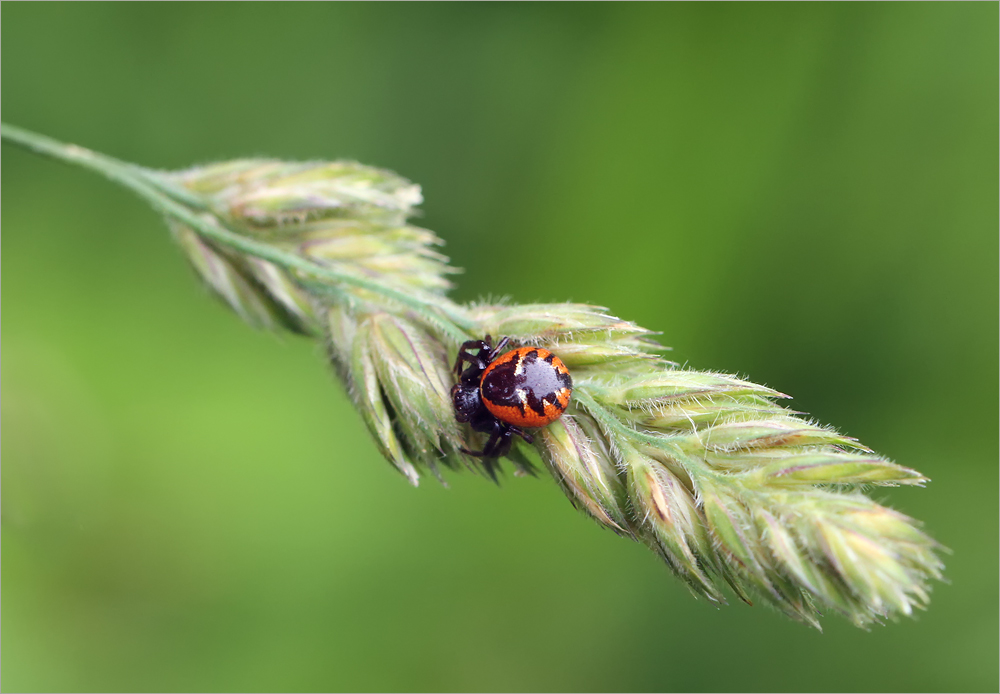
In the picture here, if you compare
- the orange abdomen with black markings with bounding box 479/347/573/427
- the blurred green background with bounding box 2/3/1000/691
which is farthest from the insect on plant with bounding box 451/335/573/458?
the blurred green background with bounding box 2/3/1000/691

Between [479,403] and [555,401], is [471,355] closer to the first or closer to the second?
[479,403]

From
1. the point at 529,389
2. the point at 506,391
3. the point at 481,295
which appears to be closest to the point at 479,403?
the point at 506,391

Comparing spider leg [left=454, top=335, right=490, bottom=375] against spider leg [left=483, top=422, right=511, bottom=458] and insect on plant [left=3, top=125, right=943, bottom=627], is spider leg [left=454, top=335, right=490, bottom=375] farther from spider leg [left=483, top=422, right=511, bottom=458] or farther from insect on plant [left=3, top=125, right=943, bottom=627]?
spider leg [left=483, top=422, right=511, bottom=458]

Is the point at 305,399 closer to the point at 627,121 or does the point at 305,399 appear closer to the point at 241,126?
the point at 241,126

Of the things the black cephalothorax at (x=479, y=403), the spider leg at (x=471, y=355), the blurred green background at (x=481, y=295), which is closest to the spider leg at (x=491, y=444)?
the black cephalothorax at (x=479, y=403)

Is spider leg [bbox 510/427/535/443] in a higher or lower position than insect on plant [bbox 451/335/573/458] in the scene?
lower

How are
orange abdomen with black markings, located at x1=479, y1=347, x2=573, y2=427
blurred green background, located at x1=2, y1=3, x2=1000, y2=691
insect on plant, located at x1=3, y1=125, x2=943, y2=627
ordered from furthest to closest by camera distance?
blurred green background, located at x1=2, y1=3, x2=1000, y2=691 → orange abdomen with black markings, located at x1=479, y1=347, x2=573, y2=427 → insect on plant, located at x1=3, y1=125, x2=943, y2=627

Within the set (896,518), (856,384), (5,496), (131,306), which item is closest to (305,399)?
(131,306)
